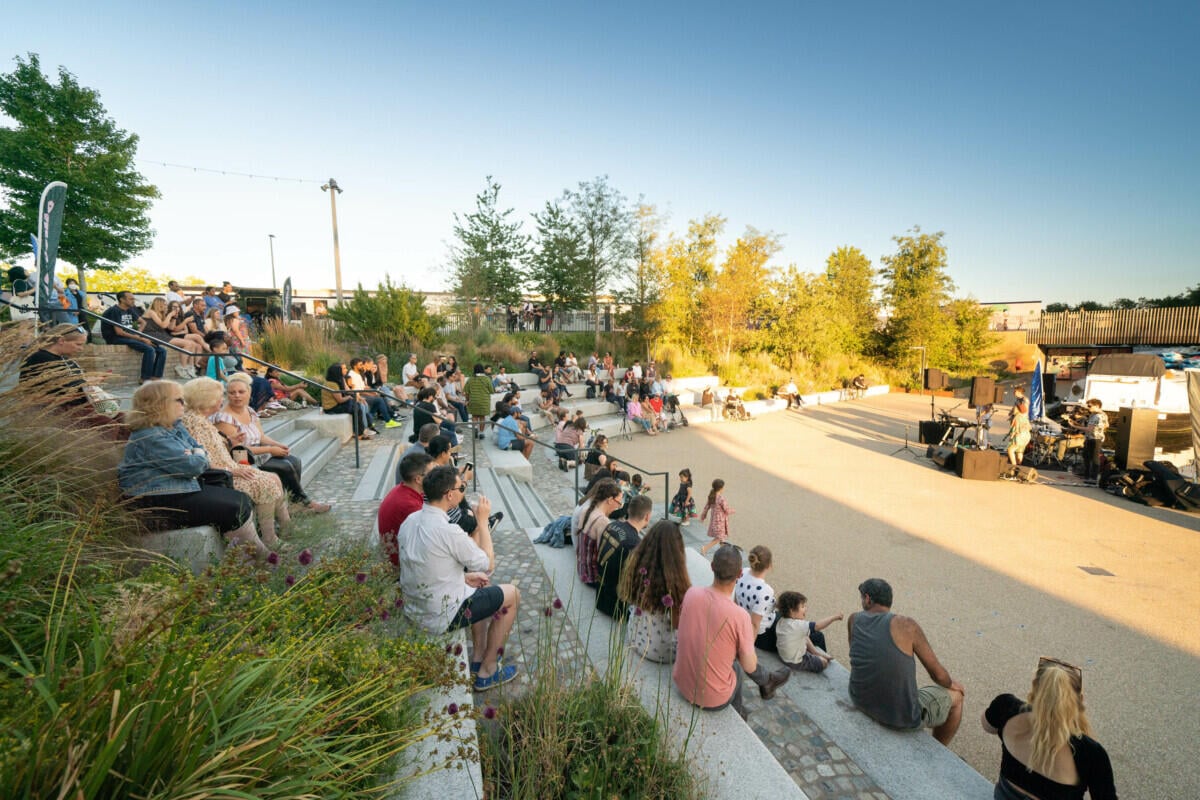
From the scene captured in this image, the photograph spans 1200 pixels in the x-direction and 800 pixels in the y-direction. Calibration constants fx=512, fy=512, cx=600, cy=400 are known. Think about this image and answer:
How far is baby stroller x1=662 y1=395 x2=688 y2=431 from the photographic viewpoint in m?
17.0

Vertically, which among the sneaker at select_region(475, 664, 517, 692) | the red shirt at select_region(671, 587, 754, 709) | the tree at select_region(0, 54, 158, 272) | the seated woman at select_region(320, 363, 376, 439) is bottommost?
the sneaker at select_region(475, 664, 517, 692)

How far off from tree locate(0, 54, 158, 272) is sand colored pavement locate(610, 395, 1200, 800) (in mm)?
20794

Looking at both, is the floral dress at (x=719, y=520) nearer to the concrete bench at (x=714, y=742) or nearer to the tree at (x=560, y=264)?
the concrete bench at (x=714, y=742)

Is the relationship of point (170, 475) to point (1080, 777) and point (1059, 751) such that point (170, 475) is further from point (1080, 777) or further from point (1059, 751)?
point (1080, 777)

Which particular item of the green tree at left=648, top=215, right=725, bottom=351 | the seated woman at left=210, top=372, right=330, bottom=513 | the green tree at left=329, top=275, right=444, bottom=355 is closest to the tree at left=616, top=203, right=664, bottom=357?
the green tree at left=648, top=215, right=725, bottom=351

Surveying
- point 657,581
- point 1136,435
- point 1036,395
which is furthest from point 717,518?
point 1036,395

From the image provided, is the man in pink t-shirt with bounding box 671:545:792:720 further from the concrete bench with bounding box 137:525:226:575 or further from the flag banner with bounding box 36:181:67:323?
the flag banner with bounding box 36:181:67:323

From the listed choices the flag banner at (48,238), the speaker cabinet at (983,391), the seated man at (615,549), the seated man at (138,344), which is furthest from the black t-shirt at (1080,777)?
the speaker cabinet at (983,391)

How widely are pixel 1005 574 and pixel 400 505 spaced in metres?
7.32

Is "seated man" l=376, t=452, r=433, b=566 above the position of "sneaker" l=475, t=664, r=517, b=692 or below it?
above

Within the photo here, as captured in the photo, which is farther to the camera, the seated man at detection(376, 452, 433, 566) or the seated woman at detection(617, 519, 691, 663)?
the seated man at detection(376, 452, 433, 566)

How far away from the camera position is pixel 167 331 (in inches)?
314

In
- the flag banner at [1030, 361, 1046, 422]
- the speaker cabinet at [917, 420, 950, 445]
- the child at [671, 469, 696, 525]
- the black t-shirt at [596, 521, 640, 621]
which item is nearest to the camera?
the black t-shirt at [596, 521, 640, 621]

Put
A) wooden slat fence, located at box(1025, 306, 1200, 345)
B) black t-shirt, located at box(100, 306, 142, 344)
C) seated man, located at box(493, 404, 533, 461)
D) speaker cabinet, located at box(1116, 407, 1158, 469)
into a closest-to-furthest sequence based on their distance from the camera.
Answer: black t-shirt, located at box(100, 306, 142, 344), speaker cabinet, located at box(1116, 407, 1158, 469), seated man, located at box(493, 404, 533, 461), wooden slat fence, located at box(1025, 306, 1200, 345)
